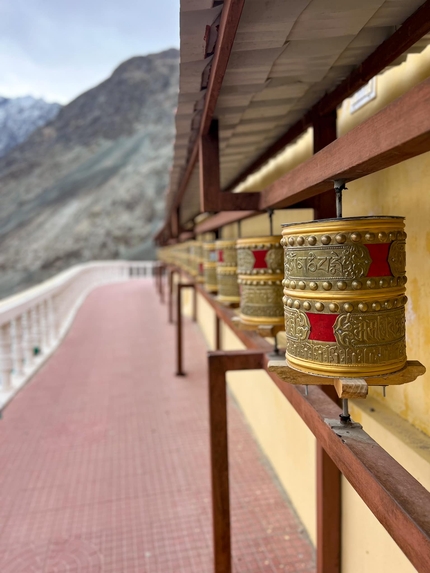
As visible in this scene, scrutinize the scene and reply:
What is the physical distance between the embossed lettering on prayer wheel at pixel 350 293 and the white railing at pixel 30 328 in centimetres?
489

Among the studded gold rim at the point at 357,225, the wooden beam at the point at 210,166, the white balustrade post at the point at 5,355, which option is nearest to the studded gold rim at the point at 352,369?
the studded gold rim at the point at 357,225

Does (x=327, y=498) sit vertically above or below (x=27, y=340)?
below

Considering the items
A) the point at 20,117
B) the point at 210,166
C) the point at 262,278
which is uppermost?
the point at 20,117

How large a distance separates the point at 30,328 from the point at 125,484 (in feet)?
13.6

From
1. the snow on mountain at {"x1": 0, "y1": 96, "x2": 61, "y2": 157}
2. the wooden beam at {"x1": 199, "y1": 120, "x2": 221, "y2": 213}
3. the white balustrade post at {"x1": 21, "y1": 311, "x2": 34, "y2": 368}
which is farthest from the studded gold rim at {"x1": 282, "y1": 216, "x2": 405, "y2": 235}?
the snow on mountain at {"x1": 0, "y1": 96, "x2": 61, "y2": 157}

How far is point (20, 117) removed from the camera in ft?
284

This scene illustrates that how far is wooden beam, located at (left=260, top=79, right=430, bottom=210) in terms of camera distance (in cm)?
95

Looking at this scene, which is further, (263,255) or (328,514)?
(328,514)

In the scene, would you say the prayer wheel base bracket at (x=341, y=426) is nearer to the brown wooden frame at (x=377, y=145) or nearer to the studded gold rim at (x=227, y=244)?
the brown wooden frame at (x=377, y=145)

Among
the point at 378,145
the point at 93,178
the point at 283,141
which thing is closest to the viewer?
the point at 378,145

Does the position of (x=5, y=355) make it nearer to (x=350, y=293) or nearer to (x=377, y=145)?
(x=350, y=293)

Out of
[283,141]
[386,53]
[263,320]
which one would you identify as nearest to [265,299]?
[263,320]

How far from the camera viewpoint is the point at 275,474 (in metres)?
3.90

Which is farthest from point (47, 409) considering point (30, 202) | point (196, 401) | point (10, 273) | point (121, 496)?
point (30, 202)
